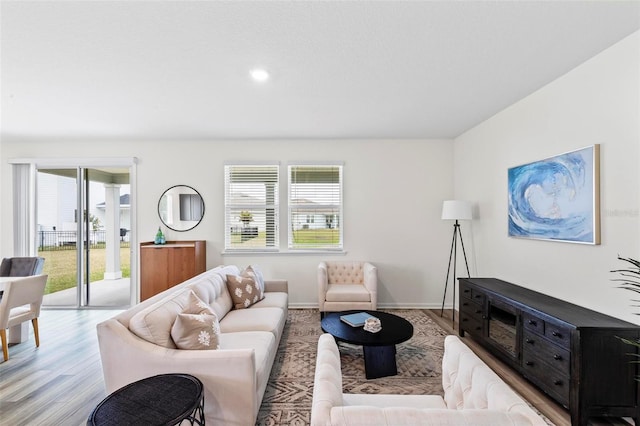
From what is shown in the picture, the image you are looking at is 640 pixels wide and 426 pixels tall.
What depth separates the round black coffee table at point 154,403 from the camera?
1.34 metres

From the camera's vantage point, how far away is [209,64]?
237 cm

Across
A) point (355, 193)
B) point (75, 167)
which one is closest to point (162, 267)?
point (75, 167)

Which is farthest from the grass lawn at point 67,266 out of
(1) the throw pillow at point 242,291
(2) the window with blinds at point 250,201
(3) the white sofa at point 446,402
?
(3) the white sofa at point 446,402

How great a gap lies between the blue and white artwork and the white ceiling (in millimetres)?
785

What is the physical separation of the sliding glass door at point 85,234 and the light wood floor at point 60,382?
101cm

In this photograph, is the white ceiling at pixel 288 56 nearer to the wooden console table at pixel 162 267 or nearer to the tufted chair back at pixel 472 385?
the wooden console table at pixel 162 267

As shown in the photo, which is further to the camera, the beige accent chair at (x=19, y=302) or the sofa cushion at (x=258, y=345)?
the beige accent chair at (x=19, y=302)

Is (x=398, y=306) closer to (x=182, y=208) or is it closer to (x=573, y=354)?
(x=573, y=354)

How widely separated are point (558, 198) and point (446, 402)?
6.97 ft

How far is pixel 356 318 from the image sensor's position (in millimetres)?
2941

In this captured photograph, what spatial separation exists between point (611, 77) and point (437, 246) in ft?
9.56

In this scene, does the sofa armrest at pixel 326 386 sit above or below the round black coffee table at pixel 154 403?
above

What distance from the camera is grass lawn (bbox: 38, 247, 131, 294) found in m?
4.62

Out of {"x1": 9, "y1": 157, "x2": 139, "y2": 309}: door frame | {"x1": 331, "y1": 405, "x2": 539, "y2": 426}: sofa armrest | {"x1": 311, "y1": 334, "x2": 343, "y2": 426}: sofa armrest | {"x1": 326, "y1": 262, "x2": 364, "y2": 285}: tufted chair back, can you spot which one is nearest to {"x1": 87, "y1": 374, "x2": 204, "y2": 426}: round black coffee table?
{"x1": 311, "y1": 334, "x2": 343, "y2": 426}: sofa armrest
